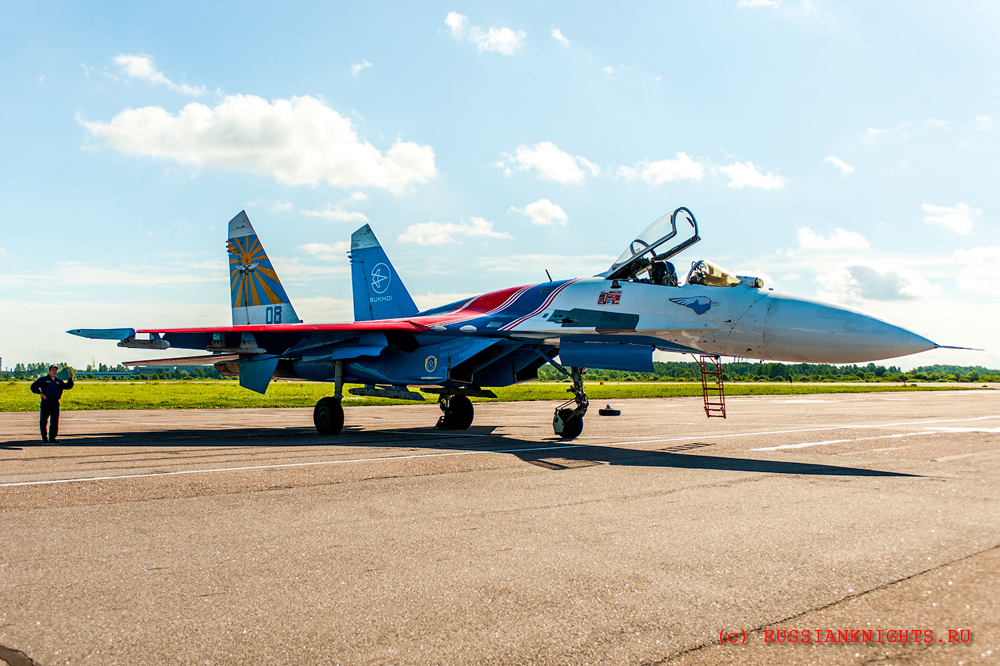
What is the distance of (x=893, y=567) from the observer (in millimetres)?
3783

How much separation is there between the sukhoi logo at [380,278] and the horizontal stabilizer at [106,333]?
7109 millimetres

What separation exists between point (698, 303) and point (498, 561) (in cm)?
724

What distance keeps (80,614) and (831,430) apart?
1346 cm

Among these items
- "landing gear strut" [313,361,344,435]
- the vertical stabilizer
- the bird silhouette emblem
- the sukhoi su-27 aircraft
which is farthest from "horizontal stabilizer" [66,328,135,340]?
the bird silhouette emblem

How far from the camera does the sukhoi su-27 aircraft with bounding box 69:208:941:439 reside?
891cm

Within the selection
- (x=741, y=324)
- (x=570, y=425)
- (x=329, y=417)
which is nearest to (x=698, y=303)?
(x=741, y=324)

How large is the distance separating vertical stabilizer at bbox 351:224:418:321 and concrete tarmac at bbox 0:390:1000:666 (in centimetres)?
999

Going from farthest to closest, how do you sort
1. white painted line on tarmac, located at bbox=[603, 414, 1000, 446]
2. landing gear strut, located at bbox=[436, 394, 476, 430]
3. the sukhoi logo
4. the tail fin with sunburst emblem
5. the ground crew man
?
the sukhoi logo → the tail fin with sunburst emblem → landing gear strut, located at bbox=[436, 394, 476, 430] → the ground crew man → white painted line on tarmac, located at bbox=[603, 414, 1000, 446]

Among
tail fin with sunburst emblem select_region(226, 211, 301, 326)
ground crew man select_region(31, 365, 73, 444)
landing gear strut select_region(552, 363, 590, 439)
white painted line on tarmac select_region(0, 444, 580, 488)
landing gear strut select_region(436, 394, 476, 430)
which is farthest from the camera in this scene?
tail fin with sunburst emblem select_region(226, 211, 301, 326)

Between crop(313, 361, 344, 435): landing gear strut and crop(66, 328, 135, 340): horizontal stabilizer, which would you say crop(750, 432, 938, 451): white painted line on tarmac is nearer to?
crop(313, 361, 344, 435): landing gear strut

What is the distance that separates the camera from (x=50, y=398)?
11328 mm

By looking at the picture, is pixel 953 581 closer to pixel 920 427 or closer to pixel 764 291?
pixel 764 291

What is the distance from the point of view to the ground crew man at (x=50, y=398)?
11078 millimetres

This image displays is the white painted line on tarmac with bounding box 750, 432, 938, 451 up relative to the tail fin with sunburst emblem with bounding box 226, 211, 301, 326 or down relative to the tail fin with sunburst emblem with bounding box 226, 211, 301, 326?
down
